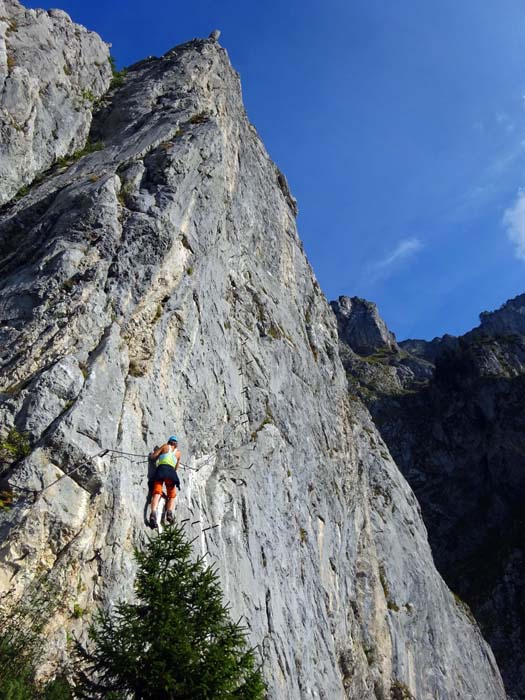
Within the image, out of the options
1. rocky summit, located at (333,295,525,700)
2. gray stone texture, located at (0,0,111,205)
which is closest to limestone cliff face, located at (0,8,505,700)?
gray stone texture, located at (0,0,111,205)

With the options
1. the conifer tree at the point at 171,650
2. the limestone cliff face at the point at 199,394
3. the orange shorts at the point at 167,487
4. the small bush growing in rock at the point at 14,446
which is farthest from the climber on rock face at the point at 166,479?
the small bush growing in rock at the point at 14,446

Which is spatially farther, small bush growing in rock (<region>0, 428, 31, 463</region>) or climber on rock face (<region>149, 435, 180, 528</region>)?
climber on rock face (<region>149, 435, 180, 528</region>)

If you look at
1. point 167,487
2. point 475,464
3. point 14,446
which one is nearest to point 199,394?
point 167,487

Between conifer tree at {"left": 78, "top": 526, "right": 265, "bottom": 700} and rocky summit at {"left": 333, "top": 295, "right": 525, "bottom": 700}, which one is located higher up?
rocky summit at {"left": 333, "top": 295, "right": 525, "bottom": 700}

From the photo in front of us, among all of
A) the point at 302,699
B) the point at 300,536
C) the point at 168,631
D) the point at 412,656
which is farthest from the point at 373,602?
the point at 168,631

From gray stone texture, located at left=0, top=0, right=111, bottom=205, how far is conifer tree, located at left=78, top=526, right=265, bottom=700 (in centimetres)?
1696

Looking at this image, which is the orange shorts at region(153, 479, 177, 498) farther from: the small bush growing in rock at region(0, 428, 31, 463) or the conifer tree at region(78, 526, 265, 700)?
the conifer tree at region(78, 526, 265, 700)

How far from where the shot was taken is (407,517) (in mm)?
40531

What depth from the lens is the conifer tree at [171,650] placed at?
8453mm

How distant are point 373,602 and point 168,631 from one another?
22.4 metres

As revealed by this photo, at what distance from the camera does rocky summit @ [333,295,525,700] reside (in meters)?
58.2

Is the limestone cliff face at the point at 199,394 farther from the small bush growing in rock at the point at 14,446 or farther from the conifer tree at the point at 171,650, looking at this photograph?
the conifer tree at the point at 171,650

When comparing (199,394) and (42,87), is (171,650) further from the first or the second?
(42,87)

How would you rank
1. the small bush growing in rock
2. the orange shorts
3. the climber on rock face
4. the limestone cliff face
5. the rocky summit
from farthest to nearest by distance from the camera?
the rocky summit < the orange shorts < the climber on rock face < the limestone cliff face < the small bush growing in rock
